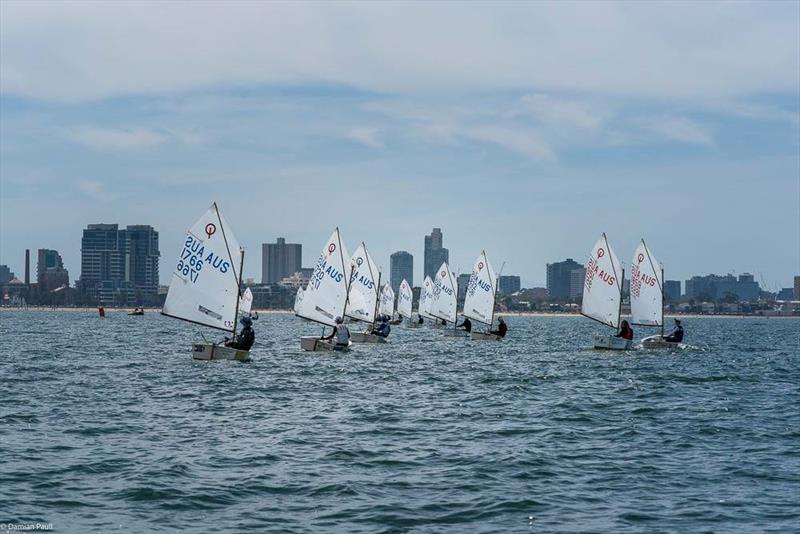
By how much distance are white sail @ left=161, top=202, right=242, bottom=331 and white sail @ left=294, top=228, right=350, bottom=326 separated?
887cm

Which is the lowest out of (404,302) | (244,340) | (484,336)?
(484,336)

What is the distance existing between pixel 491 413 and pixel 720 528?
44.5 feet

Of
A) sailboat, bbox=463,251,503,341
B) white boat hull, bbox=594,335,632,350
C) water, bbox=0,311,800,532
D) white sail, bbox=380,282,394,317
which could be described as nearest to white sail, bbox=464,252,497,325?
sailboat, bbox=463,251,503,341

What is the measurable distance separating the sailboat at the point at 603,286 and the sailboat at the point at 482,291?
50.5 ft

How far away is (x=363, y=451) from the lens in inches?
901

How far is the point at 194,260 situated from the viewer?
154ft

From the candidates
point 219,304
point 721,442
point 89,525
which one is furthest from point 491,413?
point 219,304

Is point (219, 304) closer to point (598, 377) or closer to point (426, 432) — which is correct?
point (598, 377)

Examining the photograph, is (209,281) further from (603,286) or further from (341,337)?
(603,286)

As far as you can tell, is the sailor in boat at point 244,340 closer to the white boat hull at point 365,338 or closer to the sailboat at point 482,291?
the white boat hull at point 365,338

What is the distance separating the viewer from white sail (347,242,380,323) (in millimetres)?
70812

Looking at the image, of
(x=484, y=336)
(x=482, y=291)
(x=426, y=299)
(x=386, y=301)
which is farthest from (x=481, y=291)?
(x=386, y=301)

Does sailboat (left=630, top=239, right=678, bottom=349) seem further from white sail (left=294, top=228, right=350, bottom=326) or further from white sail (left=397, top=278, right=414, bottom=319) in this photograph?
white sail (left=397, top=278, right=414, bottom=319)

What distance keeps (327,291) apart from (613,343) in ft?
54.5
